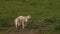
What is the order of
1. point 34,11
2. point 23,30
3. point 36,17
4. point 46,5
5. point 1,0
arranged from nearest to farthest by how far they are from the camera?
point 23,30, point 36,17, point 34,11, point 46,5, point 1,0

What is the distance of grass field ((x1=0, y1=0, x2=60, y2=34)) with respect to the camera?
37.9 ft

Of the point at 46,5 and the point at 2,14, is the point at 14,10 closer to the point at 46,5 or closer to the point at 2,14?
the point at 2,14

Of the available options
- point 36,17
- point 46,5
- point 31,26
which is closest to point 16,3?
point 46,5

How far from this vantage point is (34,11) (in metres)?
14.8

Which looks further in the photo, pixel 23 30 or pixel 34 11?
pixel 34 11

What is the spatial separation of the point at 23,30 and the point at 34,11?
393 cm

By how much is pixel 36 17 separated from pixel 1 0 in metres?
4.36

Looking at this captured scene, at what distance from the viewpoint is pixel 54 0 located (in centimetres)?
1708

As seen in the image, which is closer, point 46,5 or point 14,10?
point 14,10

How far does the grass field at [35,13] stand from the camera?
37.9ft

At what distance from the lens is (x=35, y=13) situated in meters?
14.5

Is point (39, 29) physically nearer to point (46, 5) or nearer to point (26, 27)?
point (26, 27)

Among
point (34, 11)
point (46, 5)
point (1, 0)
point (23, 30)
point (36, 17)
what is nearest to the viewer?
point (23, 30)

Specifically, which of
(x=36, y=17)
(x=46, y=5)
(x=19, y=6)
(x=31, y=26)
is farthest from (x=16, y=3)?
(x=31, y=26)
